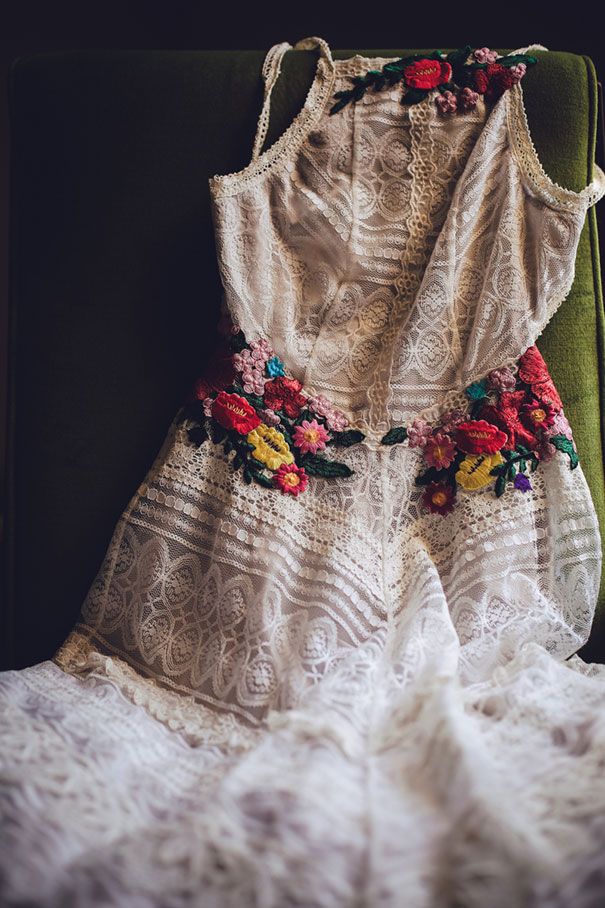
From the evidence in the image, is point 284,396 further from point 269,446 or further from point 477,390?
point 477,390

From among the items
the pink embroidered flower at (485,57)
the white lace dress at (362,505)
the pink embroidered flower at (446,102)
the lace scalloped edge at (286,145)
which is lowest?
the white lace dress at (362,505)

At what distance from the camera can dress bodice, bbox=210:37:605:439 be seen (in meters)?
1.01

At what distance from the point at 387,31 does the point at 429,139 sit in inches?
31.6

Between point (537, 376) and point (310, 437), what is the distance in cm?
31

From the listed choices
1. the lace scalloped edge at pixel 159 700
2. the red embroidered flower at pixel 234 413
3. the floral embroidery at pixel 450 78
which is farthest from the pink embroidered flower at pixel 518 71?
the lace scalloped edge at pixel 159 700

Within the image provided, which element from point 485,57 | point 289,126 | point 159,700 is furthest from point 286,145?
point 159,700

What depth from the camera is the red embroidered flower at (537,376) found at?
99 cm

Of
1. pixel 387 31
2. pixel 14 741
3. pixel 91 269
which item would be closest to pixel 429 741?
pixel 14 741

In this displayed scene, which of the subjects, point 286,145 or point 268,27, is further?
point 268,27

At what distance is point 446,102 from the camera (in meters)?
1.04

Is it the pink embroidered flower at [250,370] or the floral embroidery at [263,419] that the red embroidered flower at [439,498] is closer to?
the floral embroidery at [263,419]

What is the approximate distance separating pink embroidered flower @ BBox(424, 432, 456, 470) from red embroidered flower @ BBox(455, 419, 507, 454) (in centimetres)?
1

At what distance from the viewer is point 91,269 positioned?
3.55 ft

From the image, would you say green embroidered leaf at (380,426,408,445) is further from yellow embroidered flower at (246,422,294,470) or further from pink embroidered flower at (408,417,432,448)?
yellow embroidered flower at (246,422,294,470)
